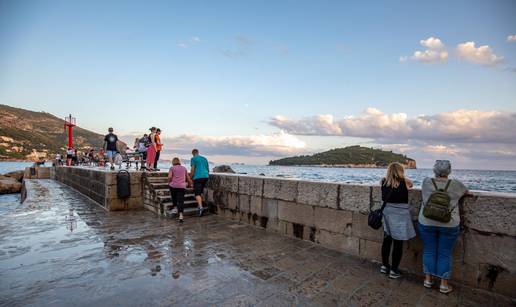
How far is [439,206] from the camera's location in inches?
128

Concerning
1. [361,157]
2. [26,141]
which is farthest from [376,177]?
[26,141]

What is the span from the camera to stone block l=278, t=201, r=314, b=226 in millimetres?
5402

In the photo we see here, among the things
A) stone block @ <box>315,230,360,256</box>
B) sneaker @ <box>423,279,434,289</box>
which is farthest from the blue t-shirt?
sneaker @ <box>423,279,434,289</box>

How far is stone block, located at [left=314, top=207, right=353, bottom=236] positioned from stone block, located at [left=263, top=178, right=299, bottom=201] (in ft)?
2.27

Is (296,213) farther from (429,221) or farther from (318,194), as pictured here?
(429,221)

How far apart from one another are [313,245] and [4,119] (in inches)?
6741

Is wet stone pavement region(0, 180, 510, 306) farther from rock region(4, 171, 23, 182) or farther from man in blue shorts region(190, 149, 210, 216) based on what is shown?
rock region(4, 171, 23, 182)

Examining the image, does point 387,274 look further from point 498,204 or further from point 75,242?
point 75,242

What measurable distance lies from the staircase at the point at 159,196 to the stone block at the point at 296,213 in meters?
3.03

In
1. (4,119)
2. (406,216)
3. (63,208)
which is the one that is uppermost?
(4,119)

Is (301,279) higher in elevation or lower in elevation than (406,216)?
lower

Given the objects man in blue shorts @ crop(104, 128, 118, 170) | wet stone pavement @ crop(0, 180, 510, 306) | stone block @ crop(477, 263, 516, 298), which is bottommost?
wet stone pavement @ crop(0, 180, 510, 306)

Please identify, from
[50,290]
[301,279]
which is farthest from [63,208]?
[301,279]

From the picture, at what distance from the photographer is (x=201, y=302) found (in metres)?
2.90
